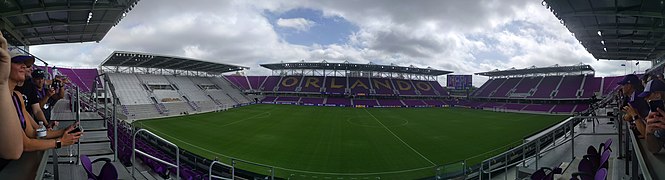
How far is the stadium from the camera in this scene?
15.6ft

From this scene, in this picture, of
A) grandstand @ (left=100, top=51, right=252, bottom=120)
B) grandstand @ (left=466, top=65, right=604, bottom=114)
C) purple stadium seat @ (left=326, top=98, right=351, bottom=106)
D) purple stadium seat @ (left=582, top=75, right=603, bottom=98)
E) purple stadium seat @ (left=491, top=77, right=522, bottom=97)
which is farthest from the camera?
purple stadium seat @ (left=491, top=77, right=522, bottom=97)

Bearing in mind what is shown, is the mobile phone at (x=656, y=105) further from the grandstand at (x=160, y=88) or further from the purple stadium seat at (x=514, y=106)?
the purple stadium seat at (x=514, y=106)

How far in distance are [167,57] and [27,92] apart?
34006 millimetres

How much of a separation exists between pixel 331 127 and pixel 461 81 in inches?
1763

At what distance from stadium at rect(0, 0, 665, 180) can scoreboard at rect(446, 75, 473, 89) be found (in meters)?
3.63

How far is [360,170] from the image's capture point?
11.4 metres

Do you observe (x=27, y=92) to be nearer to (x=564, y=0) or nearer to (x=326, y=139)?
(x=564, y=0)

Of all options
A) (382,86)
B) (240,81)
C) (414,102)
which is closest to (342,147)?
(414,102)

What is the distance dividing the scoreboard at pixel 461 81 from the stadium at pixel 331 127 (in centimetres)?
363

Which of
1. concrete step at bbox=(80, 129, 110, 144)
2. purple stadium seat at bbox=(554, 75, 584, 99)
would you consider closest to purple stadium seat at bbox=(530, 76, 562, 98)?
purple stadium seat at bbox=(554, 75, 584, 99)

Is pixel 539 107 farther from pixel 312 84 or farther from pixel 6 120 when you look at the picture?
pixel 6 120

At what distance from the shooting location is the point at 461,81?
58562mm

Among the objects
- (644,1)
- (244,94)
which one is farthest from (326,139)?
(244,94)

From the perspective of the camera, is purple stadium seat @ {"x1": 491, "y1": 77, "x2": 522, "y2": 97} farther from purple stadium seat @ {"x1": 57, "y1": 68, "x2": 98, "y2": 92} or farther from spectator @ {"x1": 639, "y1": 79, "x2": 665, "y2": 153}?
purple stadium seat @ {"x1": 57, "y1": 68, "x2": 98, "y2": 92}
